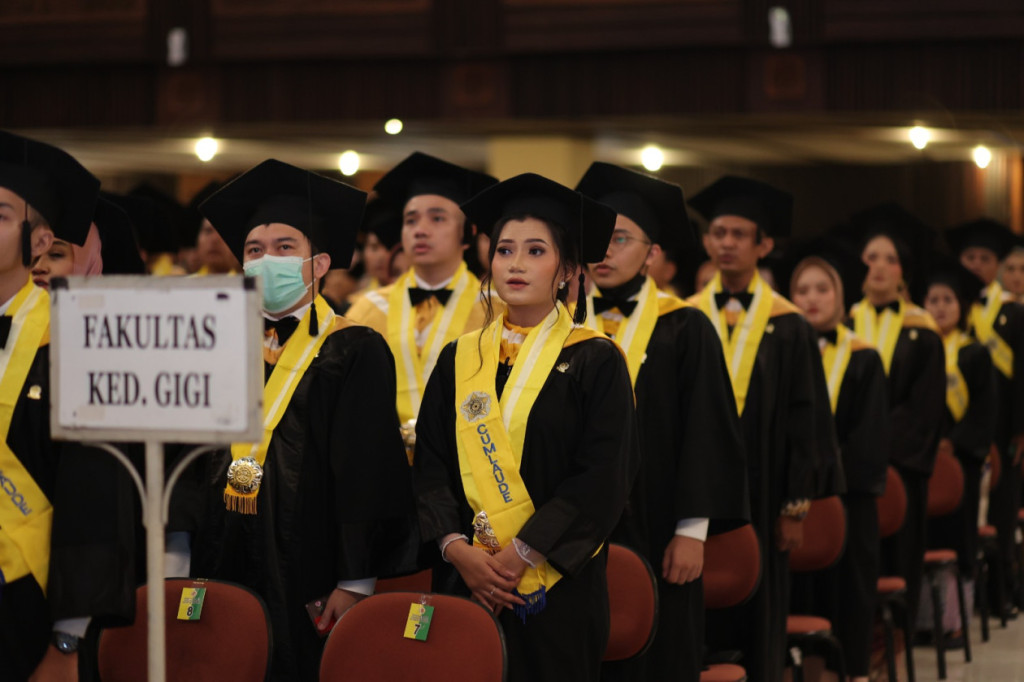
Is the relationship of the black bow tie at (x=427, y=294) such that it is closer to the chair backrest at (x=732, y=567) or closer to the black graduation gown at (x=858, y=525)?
the chair backrest at (x=732, y=567)

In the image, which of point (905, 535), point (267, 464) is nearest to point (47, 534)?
point (267, 464)

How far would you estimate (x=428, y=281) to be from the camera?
6.25 metres

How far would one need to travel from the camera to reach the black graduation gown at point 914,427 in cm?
758

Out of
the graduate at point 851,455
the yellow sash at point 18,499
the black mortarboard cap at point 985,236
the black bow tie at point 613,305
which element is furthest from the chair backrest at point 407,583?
the black mortarboard cap at point 985,236

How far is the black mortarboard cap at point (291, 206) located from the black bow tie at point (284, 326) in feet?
0.92

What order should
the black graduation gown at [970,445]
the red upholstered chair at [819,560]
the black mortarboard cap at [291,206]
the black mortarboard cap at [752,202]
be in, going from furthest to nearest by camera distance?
the black graduation gown at [970,445] < the black mortarboard cap at [752,202] < the red upholstered chair at [819,560] < the black mortarboard cap at [291,206]

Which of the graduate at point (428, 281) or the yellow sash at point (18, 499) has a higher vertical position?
the graduate at point (428, 281)

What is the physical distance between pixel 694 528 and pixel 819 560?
4.87 feet

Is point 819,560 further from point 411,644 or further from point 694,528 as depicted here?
point 411,644

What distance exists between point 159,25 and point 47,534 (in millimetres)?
9346

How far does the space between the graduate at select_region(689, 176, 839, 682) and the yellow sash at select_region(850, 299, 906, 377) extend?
179cm

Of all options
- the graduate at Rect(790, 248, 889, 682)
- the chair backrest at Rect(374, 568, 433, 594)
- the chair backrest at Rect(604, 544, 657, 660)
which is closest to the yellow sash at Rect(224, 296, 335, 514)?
the chair backrest at Rect(374, 568, 433, 594)

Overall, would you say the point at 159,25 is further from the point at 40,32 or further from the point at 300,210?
the point at 300,210

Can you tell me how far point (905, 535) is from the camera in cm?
762
